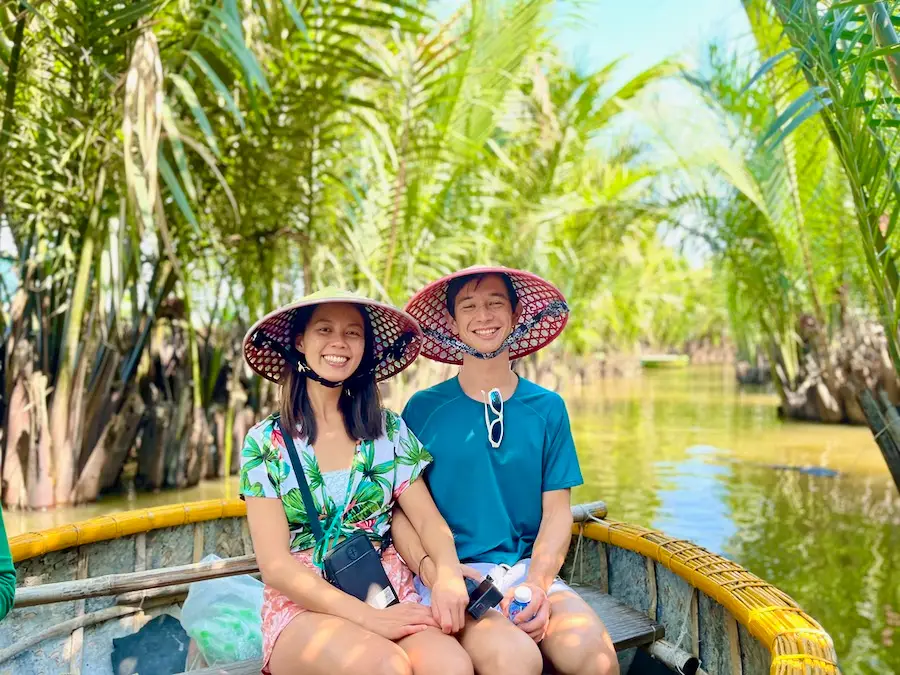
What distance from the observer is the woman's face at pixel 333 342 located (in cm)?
199

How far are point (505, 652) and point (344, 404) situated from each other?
749mm

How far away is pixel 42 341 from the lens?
18.0ft

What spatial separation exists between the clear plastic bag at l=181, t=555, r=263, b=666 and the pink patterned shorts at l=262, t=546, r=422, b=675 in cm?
55

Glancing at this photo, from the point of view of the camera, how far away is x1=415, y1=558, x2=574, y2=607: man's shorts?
2059mm

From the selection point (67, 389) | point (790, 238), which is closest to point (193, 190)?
point (67, 389)

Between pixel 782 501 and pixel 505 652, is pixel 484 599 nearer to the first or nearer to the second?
pixel 505 652

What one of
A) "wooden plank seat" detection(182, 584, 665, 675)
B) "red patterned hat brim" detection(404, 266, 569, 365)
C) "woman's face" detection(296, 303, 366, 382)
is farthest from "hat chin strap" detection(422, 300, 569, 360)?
"wooden plank seat" detection(182, 584, 665, 675)

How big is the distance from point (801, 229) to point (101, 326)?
841cm

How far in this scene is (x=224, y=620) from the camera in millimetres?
2518

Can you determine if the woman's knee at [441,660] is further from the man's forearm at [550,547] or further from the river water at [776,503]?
the river water at [776,503]

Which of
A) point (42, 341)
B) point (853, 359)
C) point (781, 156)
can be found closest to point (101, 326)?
point (42, 341)

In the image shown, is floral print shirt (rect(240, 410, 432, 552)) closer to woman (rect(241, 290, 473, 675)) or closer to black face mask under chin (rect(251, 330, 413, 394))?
woman (rect(241, 290, 473, 675))

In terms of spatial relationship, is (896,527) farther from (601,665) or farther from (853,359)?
(853,359)

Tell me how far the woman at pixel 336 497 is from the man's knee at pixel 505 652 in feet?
0.21
